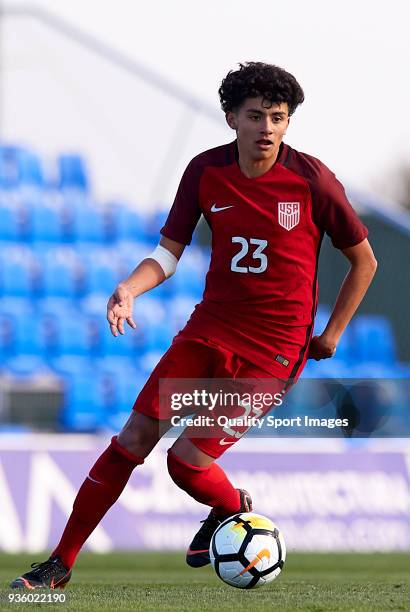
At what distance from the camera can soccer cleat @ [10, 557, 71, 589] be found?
527 cm

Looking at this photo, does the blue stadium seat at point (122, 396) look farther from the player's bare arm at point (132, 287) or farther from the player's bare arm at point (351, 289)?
the player's bare arm at point (351, 289)

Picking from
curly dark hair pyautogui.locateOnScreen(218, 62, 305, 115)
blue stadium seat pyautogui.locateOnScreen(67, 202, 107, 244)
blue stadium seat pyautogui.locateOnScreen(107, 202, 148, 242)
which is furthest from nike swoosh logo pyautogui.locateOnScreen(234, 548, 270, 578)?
blue stadium seat pyautogui.locateOnScreen(107, 202, 148, 242)

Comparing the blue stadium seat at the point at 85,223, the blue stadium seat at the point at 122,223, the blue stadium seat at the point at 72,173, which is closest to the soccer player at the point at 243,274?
the blue stadium seat at the point at 85,223

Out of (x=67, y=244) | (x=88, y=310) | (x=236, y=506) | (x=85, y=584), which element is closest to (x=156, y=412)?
(x=236, y=506)

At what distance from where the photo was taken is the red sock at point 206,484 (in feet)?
17.8

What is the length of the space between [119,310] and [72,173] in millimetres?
11388

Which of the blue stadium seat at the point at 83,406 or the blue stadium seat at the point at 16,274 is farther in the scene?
the blue stadium seat at the point at 16,274

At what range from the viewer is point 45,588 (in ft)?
17.3

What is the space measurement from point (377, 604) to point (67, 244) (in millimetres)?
11100

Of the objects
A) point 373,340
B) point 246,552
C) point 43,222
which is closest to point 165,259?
point 246,552

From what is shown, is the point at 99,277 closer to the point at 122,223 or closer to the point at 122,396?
the point at 122,223

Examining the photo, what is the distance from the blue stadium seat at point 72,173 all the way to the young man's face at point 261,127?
11.0 m

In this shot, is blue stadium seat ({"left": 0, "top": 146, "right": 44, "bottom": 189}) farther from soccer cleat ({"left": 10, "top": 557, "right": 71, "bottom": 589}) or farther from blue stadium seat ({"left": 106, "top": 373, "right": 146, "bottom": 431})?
soccer cleat ({"left": 10, "top": 557, "right": 71, "bottom": 589})

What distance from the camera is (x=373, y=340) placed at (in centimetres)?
1520
